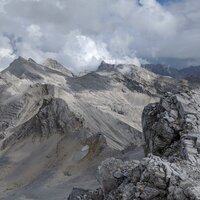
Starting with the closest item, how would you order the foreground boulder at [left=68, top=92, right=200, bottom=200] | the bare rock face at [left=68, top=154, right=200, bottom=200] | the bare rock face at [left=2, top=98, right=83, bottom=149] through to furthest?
the bare rock face at [left=68, top=154, right=200, bottom=200]
the foreground boulder at [left=68, top=92, right=200, bottom=200]
the bare rock face at [left=2, top=98, right=83, bottom=149]

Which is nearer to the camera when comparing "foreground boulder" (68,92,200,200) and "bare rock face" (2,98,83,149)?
"foreground boulder" (68,92,200,200)

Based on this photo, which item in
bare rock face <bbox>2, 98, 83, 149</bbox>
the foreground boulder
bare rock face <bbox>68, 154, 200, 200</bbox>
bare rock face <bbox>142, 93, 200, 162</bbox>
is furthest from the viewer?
bare rock face <bbox>2, 98, 83, 149</bbox>

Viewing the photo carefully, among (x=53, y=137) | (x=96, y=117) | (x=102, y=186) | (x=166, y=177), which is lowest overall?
(x=96, y=117)

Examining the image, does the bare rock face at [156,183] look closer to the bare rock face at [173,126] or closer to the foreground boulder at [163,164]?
the foreground boulder at [163,164]

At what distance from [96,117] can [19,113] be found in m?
19.6

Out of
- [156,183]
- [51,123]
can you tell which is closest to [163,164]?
[156,183]

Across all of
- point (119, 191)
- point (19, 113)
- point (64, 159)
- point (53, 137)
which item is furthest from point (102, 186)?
point (19, 113)

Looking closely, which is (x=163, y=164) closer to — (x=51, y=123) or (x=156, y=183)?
(x=156, y=183)

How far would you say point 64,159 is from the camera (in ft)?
177

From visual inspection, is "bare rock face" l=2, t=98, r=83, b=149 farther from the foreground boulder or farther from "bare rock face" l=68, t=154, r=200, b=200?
"bare rock face" l=68, t=154, r=200, b=200

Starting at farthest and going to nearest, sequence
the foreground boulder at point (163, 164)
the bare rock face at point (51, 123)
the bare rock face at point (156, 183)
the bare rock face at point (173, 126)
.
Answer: the bare rock face at point (51, 123) → the bare rock face at point (173, 126) → the foreground boulder at point (163, 164) → the bare rock face at point (156, 183)

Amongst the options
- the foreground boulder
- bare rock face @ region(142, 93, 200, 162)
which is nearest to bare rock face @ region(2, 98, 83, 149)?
bare rock face @ region(142, 93, 200, 162)

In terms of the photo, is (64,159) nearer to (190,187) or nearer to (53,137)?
(53,137)

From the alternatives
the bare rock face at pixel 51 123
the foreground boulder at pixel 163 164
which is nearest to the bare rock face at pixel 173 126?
the foreground boulder at pixel 163 164
